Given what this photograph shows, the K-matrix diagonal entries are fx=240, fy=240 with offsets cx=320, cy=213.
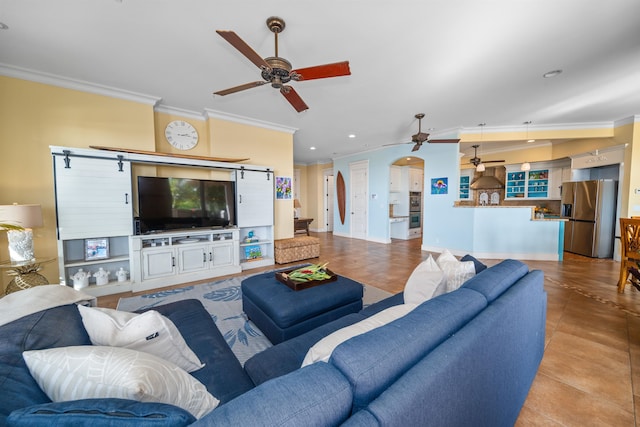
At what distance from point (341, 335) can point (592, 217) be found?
698cm

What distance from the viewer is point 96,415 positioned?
0.50 m

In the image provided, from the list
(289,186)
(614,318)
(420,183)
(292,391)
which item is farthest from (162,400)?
(420,183)

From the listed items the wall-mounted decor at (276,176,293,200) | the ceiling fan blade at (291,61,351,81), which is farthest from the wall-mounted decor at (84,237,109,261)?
the ceiling fan blade at (291,61,351,81)

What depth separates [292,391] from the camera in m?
0.61

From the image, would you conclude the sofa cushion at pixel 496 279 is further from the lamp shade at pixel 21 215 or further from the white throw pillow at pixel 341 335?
the lamp shade at pixel 21 215

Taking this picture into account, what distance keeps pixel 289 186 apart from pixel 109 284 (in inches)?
129

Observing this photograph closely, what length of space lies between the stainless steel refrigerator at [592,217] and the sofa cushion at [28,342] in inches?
308

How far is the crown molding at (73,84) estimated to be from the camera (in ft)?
9.27

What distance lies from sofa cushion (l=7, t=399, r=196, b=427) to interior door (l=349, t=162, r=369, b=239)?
708 cm

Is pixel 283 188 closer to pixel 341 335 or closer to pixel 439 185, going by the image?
pixel 439 185

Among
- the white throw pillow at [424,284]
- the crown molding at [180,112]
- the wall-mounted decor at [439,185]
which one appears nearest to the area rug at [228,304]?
the white throw pillow at [424,284]

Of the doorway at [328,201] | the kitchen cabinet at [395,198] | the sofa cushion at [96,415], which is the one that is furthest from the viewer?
the doorway at [328,201]

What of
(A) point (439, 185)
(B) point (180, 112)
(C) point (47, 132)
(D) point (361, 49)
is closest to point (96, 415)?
(D) point (361, 49)

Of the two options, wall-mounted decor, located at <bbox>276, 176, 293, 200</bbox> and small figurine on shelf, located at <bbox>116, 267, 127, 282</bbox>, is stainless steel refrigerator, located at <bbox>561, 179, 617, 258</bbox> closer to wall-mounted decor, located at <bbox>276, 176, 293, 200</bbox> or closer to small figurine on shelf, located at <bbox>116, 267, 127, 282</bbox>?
wall-mounted decor, located at <bbox>276, 176, 293, 200</bbox>
